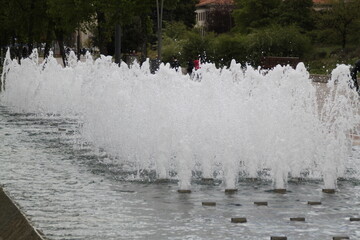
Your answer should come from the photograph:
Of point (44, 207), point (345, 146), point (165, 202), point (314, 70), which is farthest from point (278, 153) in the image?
point (314, 70)

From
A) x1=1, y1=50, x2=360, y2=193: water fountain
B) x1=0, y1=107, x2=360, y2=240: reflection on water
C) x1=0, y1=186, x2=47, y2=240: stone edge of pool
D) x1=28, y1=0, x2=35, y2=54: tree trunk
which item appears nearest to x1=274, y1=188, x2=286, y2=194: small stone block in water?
x1=1, y1=50, x2=360, y2=193: water fountain

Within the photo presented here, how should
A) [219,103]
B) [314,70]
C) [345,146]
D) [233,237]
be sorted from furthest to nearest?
[314,70], [219,103], [345,146], [233,237]

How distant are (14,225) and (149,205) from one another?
202 centimetres

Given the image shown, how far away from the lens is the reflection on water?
9734mm

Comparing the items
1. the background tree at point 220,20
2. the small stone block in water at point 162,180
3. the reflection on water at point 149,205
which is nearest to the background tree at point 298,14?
the background tree at point 220,20

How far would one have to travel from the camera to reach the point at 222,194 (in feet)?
40.9

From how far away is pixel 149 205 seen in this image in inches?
450

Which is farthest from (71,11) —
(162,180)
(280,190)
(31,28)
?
(280,190)

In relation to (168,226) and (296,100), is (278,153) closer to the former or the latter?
(296,100)

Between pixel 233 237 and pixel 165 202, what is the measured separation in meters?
2.34

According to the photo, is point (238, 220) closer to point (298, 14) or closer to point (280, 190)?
point (280, 190)

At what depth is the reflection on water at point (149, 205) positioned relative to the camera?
9734 mm

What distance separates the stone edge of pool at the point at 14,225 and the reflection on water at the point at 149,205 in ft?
0.44

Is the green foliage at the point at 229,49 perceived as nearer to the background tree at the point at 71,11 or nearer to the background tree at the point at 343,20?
the background tree at the point at 343,20
